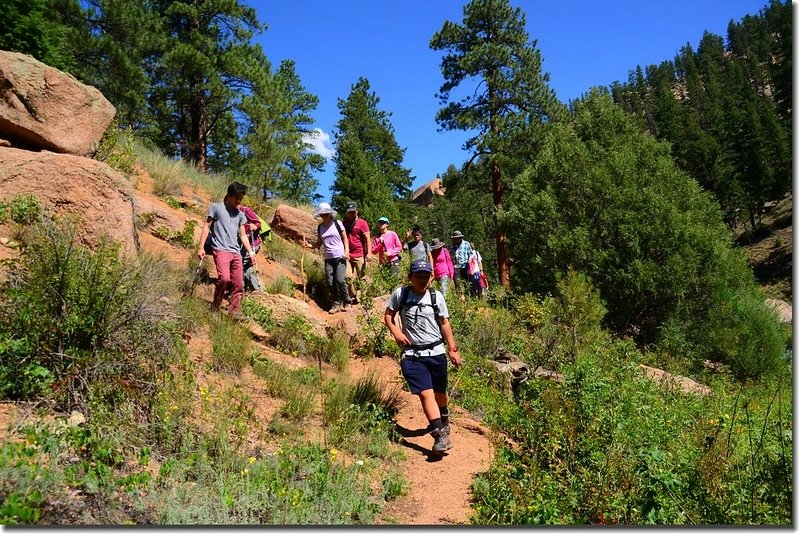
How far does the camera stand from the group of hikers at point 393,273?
4891 millimetres

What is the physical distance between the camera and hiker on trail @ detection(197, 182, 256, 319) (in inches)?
250

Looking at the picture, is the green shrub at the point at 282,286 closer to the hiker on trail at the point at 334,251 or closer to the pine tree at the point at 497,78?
the hiker on trail at the point at 334,251

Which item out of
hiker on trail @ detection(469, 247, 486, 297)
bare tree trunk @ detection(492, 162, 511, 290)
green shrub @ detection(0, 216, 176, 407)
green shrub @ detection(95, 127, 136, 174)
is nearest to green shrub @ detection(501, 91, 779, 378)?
bare tree trunk @ detection(492, 162, 511, 290)

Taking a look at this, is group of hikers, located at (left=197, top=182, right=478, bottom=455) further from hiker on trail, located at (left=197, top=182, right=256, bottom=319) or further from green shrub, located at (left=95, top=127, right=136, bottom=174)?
green shrub, located at (left=95, top=127, right=136, bottom=174)

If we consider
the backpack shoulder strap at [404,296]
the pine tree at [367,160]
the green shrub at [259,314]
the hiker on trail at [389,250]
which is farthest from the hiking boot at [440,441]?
the pine tree at [367,160]

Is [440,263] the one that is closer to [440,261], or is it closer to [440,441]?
[440,261]

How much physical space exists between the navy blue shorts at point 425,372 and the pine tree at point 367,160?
19.7 metres

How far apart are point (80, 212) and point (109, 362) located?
8.89ft

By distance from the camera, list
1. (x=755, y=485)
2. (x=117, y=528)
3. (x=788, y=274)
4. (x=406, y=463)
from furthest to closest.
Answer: (x=788, y=274)
(x=406, y=463)
(x=755, y=485)
(x=117, y=528)

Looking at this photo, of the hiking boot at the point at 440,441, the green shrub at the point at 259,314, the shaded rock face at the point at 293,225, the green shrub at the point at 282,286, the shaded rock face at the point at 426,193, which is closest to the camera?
the hiking boot at the point at 440,441

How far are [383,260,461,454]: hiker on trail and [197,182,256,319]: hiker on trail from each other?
2.41m

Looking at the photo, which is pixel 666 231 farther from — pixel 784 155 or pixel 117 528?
pixel 784 155

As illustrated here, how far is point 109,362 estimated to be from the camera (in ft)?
13.0

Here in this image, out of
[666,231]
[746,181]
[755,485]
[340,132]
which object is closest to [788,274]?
[746,181]
